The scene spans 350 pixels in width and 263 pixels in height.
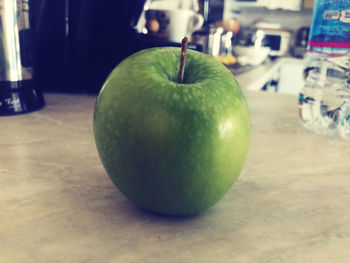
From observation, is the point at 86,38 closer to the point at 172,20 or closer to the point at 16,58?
the point at 16,58

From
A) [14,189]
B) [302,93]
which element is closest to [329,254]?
[14,189]

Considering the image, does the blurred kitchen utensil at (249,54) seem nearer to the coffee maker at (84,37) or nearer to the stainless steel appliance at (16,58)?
the coffee maker at (84,37)

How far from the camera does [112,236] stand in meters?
0.32

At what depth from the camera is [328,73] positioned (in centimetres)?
86

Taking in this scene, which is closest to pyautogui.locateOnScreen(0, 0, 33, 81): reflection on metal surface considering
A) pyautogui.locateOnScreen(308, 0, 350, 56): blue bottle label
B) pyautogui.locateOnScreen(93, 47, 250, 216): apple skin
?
pyautogui.locateOnScreen(93, 47, 250, 216): apple skin

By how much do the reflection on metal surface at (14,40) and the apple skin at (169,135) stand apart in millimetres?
416

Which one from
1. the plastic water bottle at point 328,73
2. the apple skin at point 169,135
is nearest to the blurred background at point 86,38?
the plastic water bottle at point 328,73

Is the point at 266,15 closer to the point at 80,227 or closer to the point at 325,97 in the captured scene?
the point at 325,97

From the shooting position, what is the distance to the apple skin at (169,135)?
319mm

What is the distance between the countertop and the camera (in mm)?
308

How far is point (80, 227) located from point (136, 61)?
6.9 inches

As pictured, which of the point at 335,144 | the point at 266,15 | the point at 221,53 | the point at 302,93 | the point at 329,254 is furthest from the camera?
the point at 266,15

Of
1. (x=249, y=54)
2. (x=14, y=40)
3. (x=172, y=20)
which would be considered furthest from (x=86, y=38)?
(x=249, y=54)

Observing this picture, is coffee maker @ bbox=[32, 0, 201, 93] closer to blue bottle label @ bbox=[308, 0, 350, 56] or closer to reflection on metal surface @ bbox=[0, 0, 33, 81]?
reflection on metal surface @ bbox=[0, 0, 33, 81]
